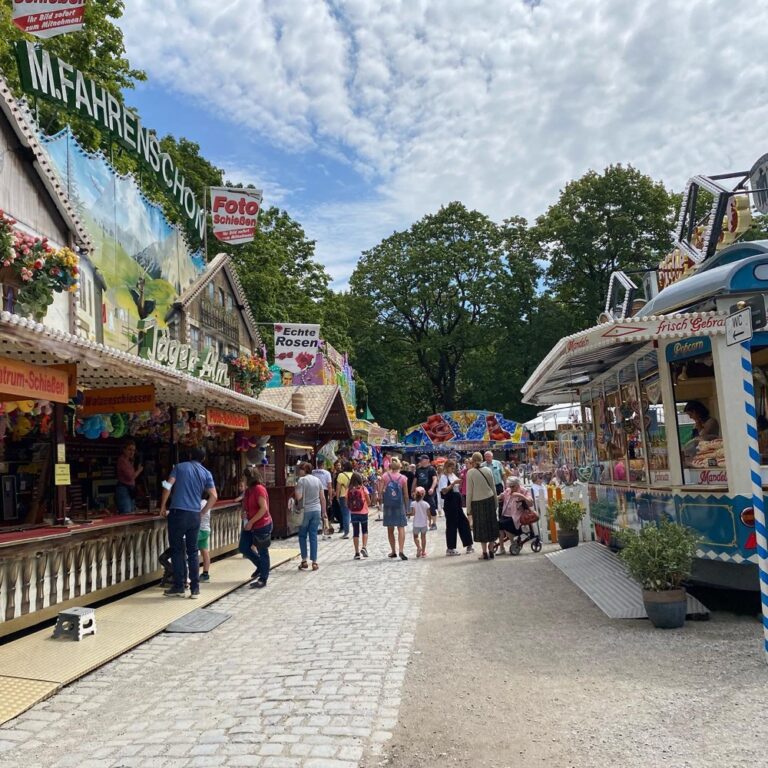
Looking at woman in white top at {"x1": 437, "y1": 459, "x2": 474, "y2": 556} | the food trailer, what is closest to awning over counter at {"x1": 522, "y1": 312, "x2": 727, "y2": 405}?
the food trailer

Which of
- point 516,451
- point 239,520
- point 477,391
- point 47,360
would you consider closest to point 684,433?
point 47,360

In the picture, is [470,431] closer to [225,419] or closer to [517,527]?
[517,527]

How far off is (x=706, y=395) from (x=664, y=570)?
1936 mm

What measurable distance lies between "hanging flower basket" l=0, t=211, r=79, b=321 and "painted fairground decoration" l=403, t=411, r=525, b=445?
2576 cm

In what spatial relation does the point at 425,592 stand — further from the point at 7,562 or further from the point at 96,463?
the point at 96,463

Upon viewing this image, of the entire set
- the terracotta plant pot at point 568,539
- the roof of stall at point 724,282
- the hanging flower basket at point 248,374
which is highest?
the hanging flower basket at point 248,374

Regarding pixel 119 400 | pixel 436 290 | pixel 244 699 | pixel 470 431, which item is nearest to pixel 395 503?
pixel 119 400

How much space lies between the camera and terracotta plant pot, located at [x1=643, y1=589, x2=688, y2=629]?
6.37 m

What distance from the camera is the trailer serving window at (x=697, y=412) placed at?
6.97 meters

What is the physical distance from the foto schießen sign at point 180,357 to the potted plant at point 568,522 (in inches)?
330

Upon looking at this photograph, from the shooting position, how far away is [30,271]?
28.5 ft

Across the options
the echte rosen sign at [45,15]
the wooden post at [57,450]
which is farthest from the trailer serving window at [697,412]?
the echte rosen sign at [45,15]

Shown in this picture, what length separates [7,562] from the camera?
259 inches

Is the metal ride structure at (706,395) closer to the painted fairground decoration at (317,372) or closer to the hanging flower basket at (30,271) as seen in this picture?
the hanging flower basket at (30,271)
